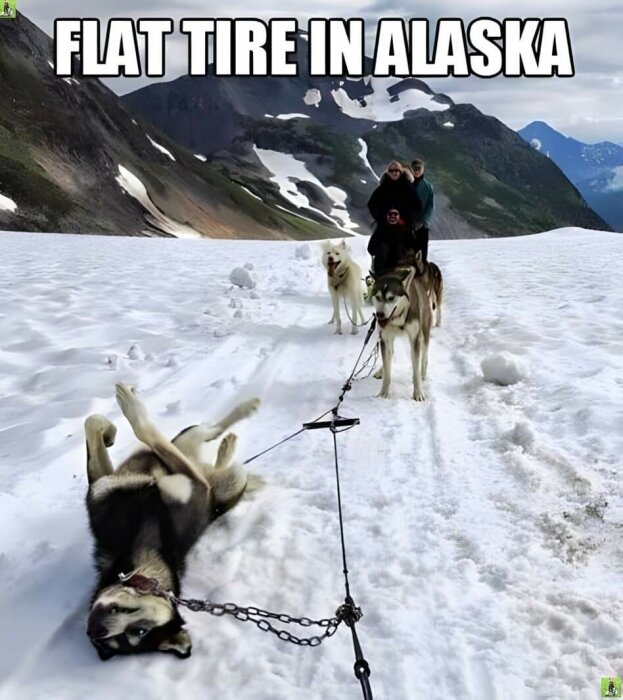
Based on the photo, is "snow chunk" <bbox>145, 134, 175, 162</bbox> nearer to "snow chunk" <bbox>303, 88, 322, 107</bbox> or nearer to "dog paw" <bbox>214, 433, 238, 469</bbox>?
"snow chunk" <bbox>303, 88, 322, 107</bbox>

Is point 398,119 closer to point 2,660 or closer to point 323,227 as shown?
point 323,227

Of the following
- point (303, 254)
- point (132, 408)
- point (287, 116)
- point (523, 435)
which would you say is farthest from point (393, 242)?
point (287, 116)

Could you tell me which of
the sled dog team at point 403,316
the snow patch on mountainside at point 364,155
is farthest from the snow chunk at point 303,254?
the snow patch on mountainside at point 364,155

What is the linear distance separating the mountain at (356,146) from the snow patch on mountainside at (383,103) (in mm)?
284

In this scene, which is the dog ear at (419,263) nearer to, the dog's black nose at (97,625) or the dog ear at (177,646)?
the dog ear at (177,646)

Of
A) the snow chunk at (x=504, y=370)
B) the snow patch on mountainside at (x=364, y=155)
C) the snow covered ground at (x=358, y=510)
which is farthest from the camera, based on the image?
the snow patch on mountainside at (x=364, y=155)

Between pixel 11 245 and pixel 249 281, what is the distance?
9.73 m

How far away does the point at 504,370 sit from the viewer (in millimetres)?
6094

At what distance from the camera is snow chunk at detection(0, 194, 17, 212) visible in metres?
50.0

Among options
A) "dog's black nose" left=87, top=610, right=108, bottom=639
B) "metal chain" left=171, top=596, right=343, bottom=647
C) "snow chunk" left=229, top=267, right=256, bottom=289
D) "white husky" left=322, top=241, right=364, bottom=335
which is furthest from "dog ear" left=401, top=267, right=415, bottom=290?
"snow chunk" left=229, top=267, right=256, bottom=289

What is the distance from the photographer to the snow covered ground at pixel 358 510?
2.75m

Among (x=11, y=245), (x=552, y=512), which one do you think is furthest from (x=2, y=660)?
(x=11, y=245)

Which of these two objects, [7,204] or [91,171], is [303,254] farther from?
[91,171]

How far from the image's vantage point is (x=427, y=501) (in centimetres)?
400
